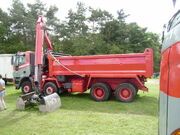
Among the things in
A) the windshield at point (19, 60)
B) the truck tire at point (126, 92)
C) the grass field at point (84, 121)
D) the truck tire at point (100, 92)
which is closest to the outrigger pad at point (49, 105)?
the grass field at point (84, 121)

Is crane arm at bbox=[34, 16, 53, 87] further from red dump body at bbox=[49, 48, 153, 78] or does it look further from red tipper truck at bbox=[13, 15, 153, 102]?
red dump body at bbox=[49, 48, 153, 78]

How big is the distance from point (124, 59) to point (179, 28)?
6033 millimetres

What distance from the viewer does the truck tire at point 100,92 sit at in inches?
298

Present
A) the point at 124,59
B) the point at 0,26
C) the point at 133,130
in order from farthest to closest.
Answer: the point at 0,26 < the point at 124,59 < the point at 133,130

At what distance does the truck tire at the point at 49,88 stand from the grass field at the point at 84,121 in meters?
2.02

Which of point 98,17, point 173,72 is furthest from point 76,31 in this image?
point 173,72

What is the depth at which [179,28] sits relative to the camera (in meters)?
1.29

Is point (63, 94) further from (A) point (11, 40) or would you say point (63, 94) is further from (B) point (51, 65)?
(A) point (11, 40)

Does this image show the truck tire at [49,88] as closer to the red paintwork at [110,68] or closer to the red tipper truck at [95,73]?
the red tipper truck at [95,73]

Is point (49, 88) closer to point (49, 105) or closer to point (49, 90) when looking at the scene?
point (49, 90)

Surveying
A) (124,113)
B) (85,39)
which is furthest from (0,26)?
(124,113)

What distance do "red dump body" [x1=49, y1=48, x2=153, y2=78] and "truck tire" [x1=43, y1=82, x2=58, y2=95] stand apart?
0.54 m

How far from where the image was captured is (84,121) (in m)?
4.99

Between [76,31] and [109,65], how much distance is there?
82.6 ft
